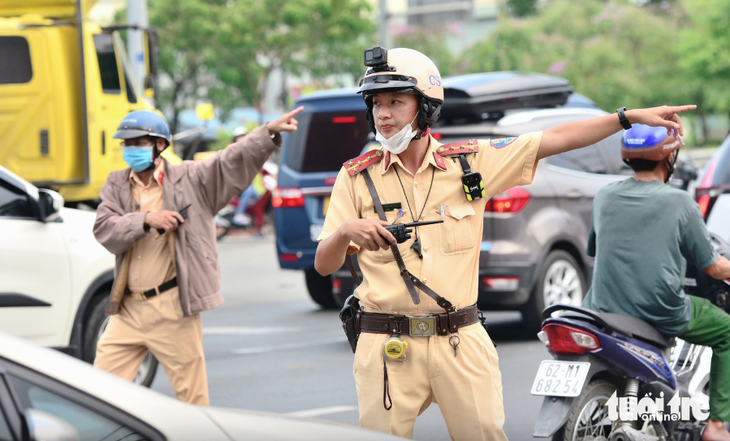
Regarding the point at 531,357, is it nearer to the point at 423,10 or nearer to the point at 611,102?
the point at 423,10

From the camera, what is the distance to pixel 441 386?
3490 millimetres

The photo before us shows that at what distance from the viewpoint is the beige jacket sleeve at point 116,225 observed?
200 inches

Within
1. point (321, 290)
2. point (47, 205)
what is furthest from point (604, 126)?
point (321, 290)

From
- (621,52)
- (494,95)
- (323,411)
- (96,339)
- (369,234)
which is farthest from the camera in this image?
(621,52)

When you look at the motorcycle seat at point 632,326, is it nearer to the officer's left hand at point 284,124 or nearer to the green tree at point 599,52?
the officer's left hand at point 284,124

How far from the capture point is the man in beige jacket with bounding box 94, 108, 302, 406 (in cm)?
517

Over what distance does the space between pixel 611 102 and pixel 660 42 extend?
5597 millimetres

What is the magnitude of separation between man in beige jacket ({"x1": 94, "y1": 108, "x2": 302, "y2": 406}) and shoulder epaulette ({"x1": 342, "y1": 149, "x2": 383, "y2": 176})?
1.58 meters

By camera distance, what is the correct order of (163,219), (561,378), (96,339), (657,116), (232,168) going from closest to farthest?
(657,116) → (561,378) → (163,219) → (232,168) → (96,339)

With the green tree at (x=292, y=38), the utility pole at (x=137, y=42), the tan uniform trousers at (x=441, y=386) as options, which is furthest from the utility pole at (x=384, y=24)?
the tan uniform trousers at (x=441, y=386)

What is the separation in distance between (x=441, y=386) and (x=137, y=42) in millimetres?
10405

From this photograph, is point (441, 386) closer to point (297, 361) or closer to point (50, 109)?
point (297, 361)

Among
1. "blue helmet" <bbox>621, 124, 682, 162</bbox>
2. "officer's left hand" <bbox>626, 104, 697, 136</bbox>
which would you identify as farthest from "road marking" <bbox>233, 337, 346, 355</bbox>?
"officer's left hand" <bbox>626, 104, 697, 136</bbox>

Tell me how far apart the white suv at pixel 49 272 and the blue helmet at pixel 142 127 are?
1397 mm
